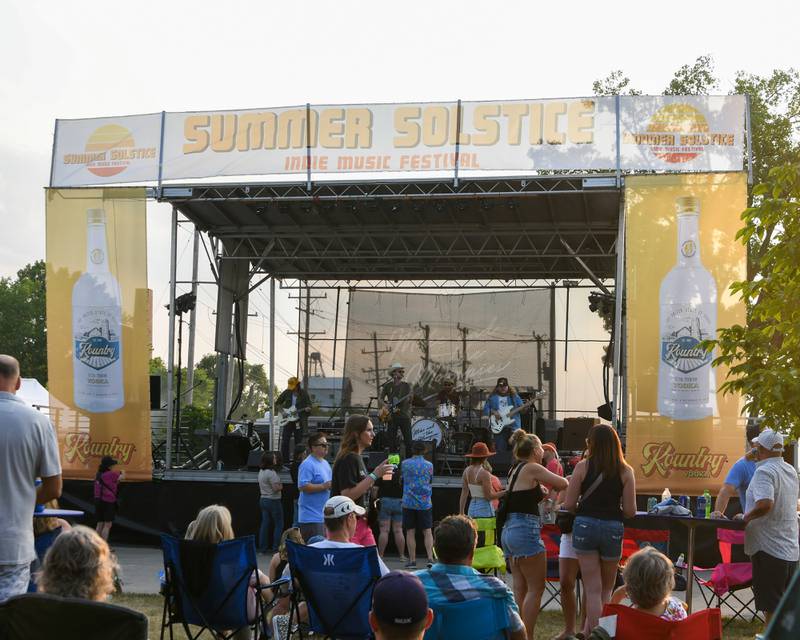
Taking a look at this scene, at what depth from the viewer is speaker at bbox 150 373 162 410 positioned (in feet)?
47.6

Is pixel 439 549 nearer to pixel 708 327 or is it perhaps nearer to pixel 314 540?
pixel 314 540

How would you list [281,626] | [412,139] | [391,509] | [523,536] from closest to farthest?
1. [281,626]
2. [523,536]
3. [391,509]
4. [412,139]

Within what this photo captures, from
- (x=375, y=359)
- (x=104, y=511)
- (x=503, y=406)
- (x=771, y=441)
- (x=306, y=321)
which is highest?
(x=306, y=321)

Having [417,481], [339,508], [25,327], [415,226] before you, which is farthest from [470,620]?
[25,327]

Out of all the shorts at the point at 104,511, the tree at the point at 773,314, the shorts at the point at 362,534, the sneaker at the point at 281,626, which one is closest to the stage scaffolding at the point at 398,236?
the shorts at the point at 104,511

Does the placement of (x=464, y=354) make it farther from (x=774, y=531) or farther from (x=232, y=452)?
(x=774, y=531)

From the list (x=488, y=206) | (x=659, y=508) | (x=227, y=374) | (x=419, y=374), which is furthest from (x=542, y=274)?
(x=659, y=508)

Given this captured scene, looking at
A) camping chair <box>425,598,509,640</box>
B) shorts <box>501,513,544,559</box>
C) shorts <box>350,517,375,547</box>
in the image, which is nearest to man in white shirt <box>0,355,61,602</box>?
camping chair <box>425,598,509,640</box>

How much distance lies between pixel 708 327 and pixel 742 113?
102 inches

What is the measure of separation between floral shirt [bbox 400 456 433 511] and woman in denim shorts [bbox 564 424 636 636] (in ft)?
13.9

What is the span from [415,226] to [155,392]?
15.3ft

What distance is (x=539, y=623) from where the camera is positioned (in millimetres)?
7398

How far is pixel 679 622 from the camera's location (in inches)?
129

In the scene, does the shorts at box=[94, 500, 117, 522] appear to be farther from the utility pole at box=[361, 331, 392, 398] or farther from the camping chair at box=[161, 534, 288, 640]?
the utility pole at box=[361, 331, 392, 398]
